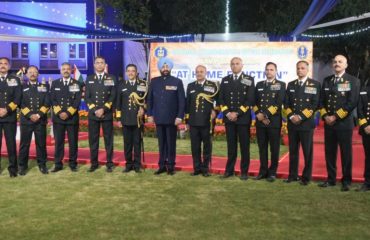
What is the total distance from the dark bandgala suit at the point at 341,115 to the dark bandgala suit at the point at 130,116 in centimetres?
258

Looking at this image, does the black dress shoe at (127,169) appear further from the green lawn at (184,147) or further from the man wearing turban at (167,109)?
the green lawn at (184,147)

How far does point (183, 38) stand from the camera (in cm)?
1306

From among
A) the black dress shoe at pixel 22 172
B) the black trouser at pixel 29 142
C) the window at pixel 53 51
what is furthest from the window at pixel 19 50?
the black dress shoe at pixel 22 172

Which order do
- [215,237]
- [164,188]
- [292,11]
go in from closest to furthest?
[215,237] → [164,188] → [292,11]

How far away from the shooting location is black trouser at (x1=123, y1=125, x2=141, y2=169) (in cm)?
708

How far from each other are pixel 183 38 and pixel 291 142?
7321 mm

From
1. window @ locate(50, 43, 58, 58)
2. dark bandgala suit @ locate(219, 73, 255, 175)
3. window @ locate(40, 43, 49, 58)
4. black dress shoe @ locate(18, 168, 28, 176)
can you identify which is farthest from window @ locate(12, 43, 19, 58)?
dark bandgala suit @ locate(219, 73, 255, 175)

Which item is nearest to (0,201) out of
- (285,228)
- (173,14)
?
(285,228)

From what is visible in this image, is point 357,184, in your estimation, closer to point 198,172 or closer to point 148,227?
point 198,172

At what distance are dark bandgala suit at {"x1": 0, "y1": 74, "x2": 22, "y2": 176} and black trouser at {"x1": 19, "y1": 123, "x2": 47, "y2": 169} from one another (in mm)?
137

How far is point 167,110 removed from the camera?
6.88 meters

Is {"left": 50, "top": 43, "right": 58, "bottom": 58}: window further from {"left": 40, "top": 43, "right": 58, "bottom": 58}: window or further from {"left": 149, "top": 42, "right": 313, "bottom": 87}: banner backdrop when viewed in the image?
{"left": 149, "top": 42, "right": 313, "bottom": 87}: banner backdrop

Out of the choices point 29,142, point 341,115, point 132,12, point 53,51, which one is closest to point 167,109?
point 29,142

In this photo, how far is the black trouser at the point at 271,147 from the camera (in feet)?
21.1
